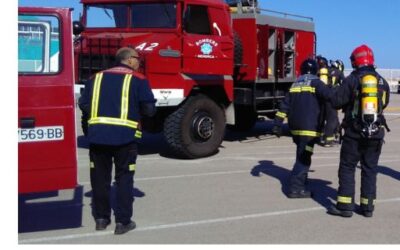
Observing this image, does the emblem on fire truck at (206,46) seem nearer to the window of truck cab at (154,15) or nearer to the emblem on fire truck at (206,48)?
the emblem on fire truck at (206,48)

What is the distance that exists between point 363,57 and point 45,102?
3.34m

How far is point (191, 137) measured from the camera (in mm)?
9672

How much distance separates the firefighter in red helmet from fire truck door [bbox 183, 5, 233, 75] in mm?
3979

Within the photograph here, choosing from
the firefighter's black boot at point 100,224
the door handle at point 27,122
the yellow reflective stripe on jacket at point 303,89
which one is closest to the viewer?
the door handle at point 27,122

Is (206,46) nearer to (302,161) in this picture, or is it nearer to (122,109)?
(302,161)

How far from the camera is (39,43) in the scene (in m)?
4.91

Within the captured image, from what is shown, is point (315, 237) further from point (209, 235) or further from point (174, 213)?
point (174, 213)

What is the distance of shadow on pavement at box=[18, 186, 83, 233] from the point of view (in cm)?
573

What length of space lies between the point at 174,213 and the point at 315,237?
5.41 ft

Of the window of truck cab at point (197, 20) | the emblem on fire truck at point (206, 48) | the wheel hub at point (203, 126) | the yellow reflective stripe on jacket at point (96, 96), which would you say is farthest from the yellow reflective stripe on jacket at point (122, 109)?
the emblem on fire truck at point (206, 48)

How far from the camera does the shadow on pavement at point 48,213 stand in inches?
226

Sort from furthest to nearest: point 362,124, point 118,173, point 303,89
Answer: point 303,89 < point 362,124 < point 118,173

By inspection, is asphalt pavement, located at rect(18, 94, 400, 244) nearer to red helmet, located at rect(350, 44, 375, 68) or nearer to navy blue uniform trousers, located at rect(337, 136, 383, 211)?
navy blue uniform trousers, located at rect(337, 136, 383, 211)

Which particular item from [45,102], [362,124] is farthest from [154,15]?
[45,102]
